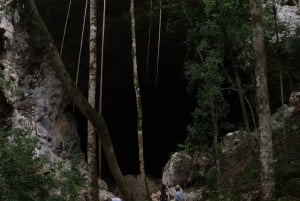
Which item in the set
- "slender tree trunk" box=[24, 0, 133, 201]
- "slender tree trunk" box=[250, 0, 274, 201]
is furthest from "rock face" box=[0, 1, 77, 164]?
"slender tree trunk" box=[24, 0, 133, 201]

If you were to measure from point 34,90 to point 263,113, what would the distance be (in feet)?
36.9

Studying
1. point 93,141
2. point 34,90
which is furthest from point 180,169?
point 93,141

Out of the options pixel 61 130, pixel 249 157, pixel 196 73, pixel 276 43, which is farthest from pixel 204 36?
pixel 61 130

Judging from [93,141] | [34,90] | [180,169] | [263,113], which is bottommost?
[180,169]

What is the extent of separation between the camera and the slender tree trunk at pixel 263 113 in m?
7.29

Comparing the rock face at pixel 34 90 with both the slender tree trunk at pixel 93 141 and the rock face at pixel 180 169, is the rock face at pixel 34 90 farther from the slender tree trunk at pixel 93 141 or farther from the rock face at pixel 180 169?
the slender tree trunk at pixel 93 141

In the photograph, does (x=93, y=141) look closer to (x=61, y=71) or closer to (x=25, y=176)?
(x=25, y=176)

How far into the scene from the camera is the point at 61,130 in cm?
1766

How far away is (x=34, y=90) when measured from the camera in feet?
55.7

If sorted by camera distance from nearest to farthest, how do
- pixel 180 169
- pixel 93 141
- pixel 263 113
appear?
1. pixel 263 113
2. pixel 93 141
3. pixel 180 169

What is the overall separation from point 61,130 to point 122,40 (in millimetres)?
4351

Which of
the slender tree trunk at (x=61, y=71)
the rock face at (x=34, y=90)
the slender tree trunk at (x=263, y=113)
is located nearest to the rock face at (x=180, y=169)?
the rock face at (x=34, y=90)

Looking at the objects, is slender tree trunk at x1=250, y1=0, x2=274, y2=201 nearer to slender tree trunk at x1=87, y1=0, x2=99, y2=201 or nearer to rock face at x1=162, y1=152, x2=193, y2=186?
slender tree trunk at x1=87, y1=0, x2=99, y2=201

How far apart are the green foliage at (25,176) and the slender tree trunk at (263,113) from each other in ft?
11.0
